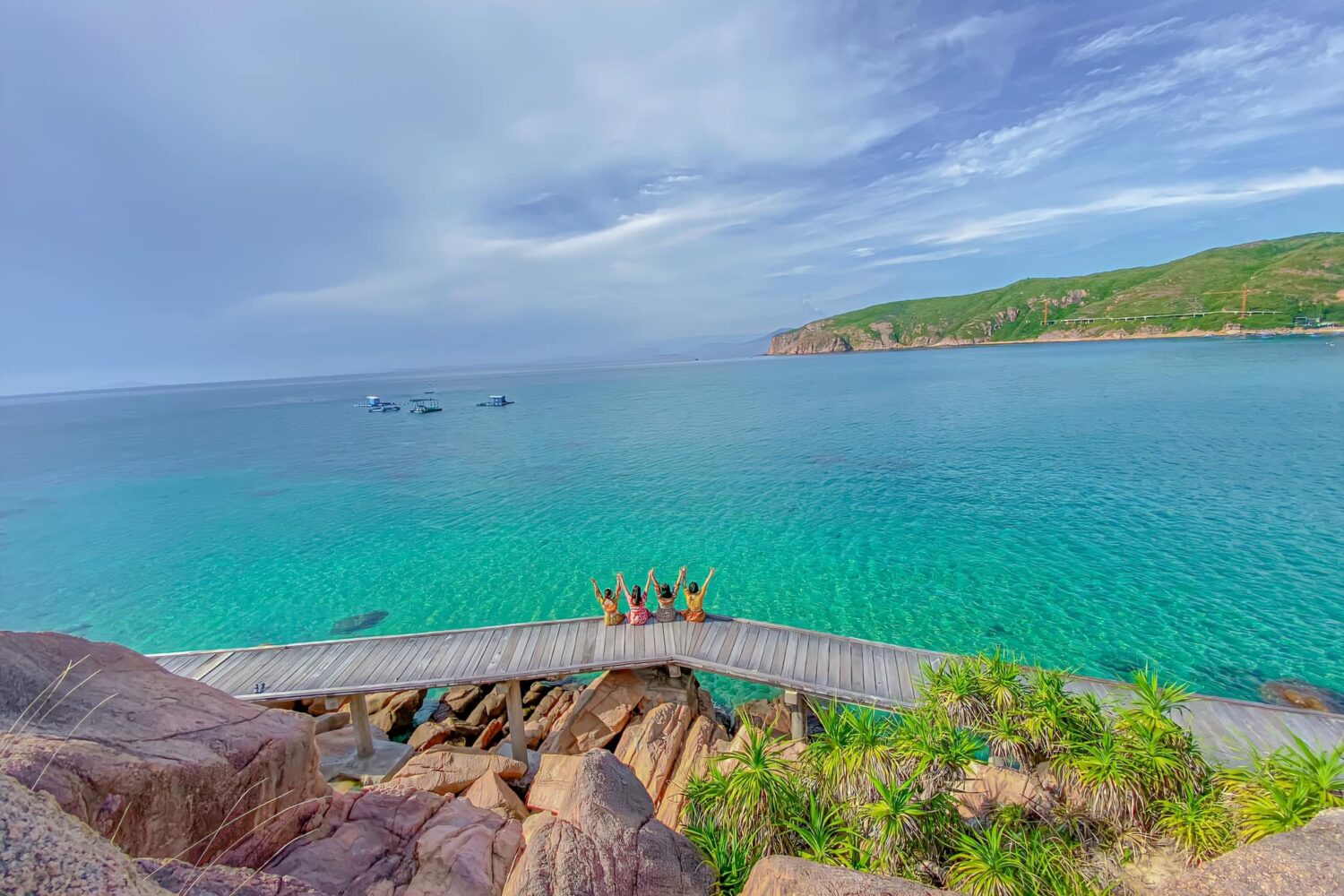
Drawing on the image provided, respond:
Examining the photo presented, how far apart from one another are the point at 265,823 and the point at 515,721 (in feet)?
32.8

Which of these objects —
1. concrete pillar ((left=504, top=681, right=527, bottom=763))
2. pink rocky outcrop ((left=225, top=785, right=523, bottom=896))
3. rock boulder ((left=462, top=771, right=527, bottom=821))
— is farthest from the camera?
concrete pillar ((left=504, top=681, right=527, bottom=763))

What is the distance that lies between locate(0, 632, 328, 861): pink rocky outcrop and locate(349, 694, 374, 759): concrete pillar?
876 centimetres

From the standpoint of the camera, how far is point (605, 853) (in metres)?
6.68

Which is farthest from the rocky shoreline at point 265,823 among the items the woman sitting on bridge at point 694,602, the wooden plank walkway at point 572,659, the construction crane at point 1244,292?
the construction crane at point 1244,292

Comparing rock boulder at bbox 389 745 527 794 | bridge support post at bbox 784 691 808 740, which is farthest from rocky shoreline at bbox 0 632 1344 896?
bridge support post at bbox 784 691 808 740

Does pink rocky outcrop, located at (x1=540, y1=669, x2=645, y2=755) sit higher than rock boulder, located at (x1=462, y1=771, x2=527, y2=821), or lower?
lower

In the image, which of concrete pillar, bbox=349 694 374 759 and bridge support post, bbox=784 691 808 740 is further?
concrete pillar, bbox=349 694 374 759

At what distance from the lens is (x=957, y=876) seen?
702 cm

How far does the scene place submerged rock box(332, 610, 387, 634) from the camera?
26.4 m

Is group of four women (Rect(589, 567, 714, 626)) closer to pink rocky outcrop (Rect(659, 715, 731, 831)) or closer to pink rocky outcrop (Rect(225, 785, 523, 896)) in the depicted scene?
pink rocky outcrop (Rect(659, 715, 731, 831))

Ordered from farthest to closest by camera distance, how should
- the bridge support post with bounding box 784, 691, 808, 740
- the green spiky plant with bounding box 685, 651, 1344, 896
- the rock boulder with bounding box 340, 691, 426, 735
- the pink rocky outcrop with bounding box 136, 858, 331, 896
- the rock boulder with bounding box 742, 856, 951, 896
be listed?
the rock boulder with bounding box 340, 691, 426, 735 < the bridge support post with bounding box 784, 691, 808, 740 < the green spiky plant with bounding box 685, 651, 1344, 896 < the rock boulder with bounding box 742, 856, 951, 896 < the pink rocky outcrop with bounding box 136, 858, 331, 896

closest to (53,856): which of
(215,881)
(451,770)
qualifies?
(215,881)

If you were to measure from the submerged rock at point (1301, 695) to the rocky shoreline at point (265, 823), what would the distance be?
16.0 m

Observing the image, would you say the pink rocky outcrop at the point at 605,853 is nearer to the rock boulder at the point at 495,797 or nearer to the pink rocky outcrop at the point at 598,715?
the rock boulder at the point at 495,797
